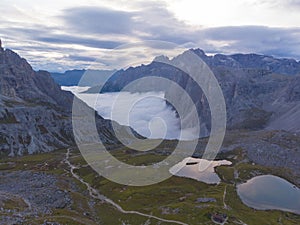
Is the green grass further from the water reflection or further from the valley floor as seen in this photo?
the water reflection

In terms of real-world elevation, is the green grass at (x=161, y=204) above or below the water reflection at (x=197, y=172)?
above

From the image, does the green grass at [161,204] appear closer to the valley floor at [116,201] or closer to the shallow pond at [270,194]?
the valley floor at [116,201]

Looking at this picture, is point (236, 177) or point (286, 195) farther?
point (236, 177)

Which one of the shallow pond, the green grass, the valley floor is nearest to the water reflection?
the green grass

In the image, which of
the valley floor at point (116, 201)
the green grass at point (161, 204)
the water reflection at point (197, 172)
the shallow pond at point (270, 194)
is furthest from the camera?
the water reflection at point (197, 172)

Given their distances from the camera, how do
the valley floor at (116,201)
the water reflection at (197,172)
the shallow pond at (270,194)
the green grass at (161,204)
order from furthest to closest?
the water reflection at (197,172), the shallow pond at (270,194), the green grass at (161,204), the valley floor at (116,201)

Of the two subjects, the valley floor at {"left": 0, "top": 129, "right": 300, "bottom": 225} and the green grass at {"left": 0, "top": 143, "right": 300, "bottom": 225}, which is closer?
the valley floor at {"left": 0, "top": 129, "right": 300, "bottom": 225}

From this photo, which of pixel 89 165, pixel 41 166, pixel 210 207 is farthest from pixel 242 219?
pixel 41 166

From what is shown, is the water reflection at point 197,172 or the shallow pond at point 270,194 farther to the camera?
the water reflection at point 197,172

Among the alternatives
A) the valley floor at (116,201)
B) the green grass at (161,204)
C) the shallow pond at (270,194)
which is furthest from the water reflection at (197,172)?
the shallow pond at (270,194)

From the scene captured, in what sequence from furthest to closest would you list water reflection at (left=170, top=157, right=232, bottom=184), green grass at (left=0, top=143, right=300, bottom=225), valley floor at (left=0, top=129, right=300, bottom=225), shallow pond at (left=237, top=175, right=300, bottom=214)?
water reflection at (left=170, top=157, right=232, bottom=184) → shallow pond at (left=237, top=175, right=300, bottom=214) → green grass at (left=0, top=143, right=300, bottom=225) → valley floor at (left=0, top=129, right=300, bottom=225)

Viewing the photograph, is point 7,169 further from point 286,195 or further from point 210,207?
point 286,195
